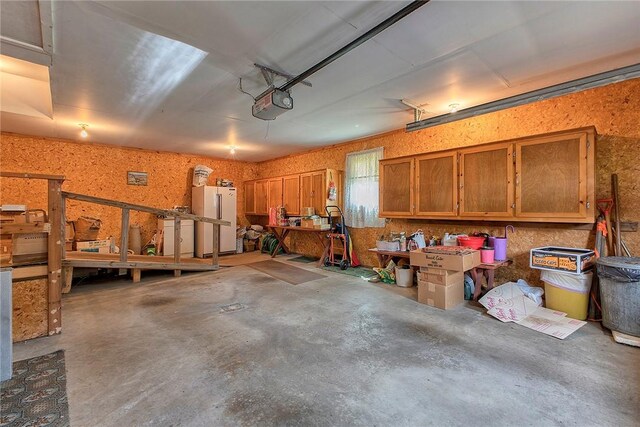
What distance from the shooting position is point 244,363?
2.29 metres

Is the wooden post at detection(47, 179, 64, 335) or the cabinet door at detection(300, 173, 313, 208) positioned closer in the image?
the wooden post at detection(47, 179, 64, 335)

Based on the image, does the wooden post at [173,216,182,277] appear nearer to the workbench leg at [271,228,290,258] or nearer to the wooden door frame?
the workbench leg at [271,228,290,258]

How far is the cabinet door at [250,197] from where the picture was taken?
27.3 ft

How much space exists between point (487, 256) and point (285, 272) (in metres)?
3.51

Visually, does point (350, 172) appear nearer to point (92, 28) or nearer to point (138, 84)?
point (138, 84)

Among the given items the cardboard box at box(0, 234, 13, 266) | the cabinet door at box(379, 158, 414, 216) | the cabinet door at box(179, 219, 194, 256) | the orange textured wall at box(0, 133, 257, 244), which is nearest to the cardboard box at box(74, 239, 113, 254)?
the orange textured wall at box(0, 133, 257, 244)

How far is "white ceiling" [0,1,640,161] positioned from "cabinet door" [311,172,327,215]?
2000 mm

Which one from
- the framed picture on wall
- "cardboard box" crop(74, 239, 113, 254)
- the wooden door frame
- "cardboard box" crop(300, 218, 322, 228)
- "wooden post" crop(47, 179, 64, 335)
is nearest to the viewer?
"wooden post" crop(47, 179, 64, 335)

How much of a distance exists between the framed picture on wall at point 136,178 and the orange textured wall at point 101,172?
0.31 feet

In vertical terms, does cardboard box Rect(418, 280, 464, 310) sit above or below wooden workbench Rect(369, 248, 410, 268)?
below

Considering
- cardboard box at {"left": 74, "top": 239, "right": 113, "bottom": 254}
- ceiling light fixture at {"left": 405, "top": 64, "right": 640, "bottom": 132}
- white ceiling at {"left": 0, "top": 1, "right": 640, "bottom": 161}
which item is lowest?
cardboard box at {"left": 74, "top": 239, "right": 113, "bottom": 254}

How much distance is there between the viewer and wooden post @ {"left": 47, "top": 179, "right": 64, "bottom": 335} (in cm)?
283

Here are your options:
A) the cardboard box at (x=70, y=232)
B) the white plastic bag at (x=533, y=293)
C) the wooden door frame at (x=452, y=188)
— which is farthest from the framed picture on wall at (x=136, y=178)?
the white plastic bag at (x=533, y=293)

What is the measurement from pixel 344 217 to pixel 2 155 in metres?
6.94
